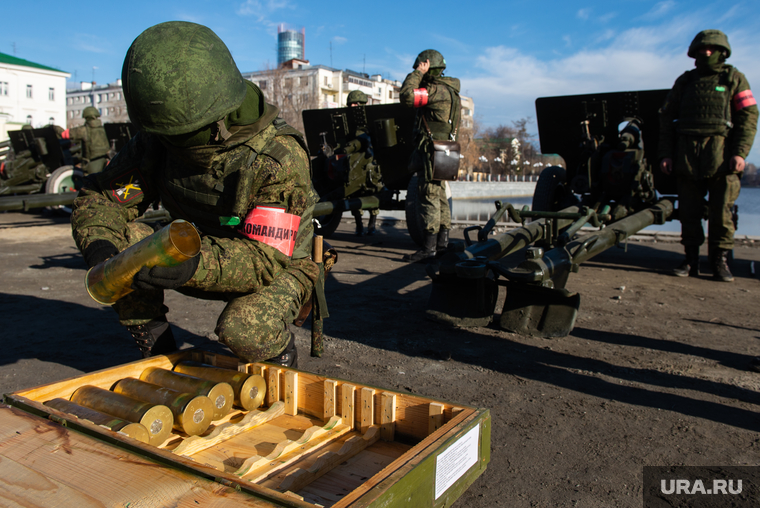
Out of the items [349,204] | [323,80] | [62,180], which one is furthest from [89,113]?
[323,80]

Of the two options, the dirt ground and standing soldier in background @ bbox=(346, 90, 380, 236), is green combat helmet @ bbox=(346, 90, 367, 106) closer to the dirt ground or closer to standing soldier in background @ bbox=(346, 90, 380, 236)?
standing soldier in background @ bbox=(346, 90, 380, 236)

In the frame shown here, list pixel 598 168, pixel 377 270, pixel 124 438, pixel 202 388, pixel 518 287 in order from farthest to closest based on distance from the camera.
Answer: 1. pixel 598 168
2. pixel 377 270
3. pixel 518 287
4. pixel 202 388
5. pixel 124 438

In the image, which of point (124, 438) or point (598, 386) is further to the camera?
point (598, 386)

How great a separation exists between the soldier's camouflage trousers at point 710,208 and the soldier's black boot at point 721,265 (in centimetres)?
6

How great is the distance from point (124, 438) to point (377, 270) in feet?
Answer: 14.0

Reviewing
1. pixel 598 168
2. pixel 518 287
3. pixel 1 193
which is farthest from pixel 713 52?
pixel 1 193

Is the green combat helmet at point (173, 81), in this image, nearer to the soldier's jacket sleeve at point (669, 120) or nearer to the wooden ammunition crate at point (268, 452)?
the wooden ammunition crate at point (268, 452)

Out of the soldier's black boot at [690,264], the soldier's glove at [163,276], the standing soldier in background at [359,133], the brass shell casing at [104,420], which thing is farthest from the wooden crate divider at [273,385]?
the standing soldier in background at [359,133]

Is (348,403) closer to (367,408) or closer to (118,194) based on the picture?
(367,408)

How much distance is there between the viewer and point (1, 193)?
10.7m

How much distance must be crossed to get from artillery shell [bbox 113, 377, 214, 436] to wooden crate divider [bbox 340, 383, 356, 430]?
1.50 feet

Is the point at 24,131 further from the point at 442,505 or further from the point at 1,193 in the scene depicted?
the point at 442,505

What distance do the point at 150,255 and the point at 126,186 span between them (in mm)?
1042

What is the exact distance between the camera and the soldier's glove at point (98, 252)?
1.88 m
